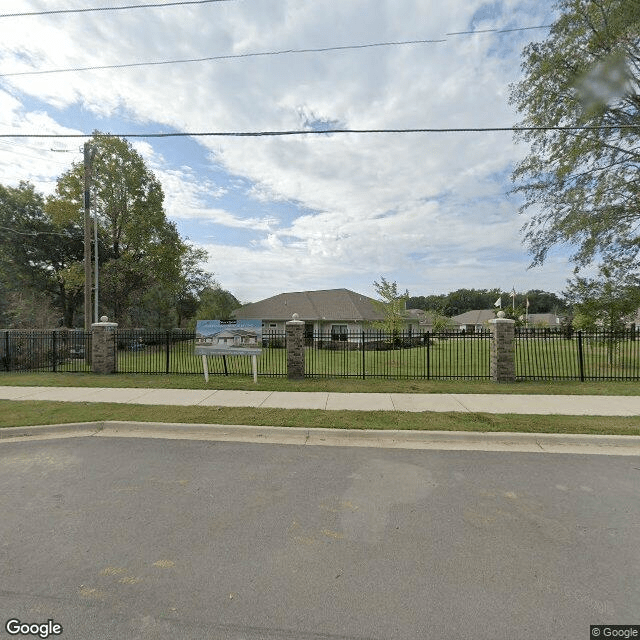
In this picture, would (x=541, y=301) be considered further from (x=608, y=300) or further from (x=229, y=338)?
(x=229, y=338)

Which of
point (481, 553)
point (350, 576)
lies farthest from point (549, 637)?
point (350, 576)

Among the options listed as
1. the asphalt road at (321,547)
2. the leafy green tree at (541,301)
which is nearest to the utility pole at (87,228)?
the asphalt road at (321,547)

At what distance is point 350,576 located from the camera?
105 inches

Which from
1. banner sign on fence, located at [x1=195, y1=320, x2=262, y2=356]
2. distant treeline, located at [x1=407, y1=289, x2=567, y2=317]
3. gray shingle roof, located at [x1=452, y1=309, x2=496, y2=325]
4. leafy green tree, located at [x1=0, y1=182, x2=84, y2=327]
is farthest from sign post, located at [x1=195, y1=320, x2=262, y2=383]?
distant treeline, located at [x1=407, y1=289, x2=567, y2=317]

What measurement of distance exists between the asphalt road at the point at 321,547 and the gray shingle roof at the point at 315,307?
90.1 ft

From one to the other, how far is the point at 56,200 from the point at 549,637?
31.8 meters

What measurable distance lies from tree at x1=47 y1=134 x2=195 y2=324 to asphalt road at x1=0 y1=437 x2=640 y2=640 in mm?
23441

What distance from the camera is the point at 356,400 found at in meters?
8.04

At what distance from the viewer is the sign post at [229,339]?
1009 cm

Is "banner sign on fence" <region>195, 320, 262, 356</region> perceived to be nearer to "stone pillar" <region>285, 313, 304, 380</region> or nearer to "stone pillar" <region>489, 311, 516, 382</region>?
"stone pillar" <region>285, 313, 304, 380</region>

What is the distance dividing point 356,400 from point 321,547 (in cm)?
509

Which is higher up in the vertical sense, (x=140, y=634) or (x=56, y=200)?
(x=56, y=200)

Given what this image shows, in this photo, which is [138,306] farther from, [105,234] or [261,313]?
[261,313]

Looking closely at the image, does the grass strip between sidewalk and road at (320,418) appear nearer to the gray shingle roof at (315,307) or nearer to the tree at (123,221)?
the tree at (123,221)
